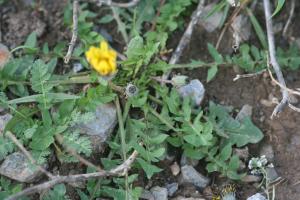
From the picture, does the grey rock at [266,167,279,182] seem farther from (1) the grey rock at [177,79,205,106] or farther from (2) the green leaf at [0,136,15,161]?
(2) the green leaf at [0,136,15,161]

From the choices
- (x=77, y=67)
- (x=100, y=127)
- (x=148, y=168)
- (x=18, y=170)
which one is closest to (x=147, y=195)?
Answer: (x=148, y=168)

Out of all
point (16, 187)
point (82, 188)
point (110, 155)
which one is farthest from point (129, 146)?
point (16, 187)

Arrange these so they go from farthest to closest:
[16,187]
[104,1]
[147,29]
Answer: [147,29], [104,1], [16,187]

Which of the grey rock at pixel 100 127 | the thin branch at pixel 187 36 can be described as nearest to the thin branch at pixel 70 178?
the grey rock at pixel 100 127

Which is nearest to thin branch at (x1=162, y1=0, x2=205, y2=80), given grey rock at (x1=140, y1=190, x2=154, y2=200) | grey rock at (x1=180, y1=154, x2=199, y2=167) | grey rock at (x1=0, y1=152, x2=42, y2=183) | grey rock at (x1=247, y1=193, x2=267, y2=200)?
grey rock at (x1=180, y1=154, x2=199, y2=167)

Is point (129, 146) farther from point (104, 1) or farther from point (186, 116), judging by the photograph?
point (104, 1)
